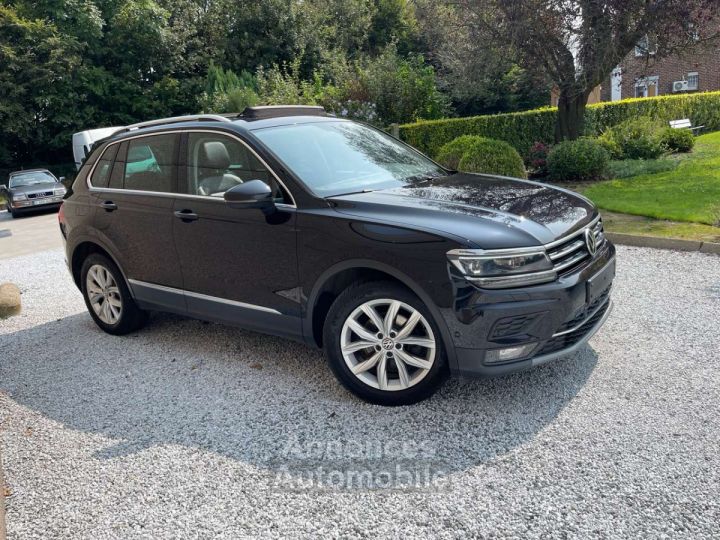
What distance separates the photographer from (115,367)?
A: 16.3 ft

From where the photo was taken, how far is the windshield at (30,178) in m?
19.3

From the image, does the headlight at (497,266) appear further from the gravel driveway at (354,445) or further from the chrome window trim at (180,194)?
the chrome window trim at (180,194)

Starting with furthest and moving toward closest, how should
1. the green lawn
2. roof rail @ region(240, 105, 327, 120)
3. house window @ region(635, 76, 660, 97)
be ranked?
1. house window @ region(635, 76, 660, 97)
2. the green lawn
3. roof rail @ region(240, 105, 327, 120)

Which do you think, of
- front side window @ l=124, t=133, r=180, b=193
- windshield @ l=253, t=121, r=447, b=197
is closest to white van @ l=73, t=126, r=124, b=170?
front side window @ l=124, t=133, r=180, b=193

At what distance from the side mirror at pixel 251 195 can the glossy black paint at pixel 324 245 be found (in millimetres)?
97

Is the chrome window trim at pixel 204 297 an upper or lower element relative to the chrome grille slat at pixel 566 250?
lower

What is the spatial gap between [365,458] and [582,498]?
111 centimetres

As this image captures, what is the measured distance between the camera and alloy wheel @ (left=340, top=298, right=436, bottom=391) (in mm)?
3662

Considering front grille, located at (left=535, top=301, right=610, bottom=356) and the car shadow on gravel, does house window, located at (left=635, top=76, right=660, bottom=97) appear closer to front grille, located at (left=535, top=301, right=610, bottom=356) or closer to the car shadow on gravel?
the car shadow on gravel

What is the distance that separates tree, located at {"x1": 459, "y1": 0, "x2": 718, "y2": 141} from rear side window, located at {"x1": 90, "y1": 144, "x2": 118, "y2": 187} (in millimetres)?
9066

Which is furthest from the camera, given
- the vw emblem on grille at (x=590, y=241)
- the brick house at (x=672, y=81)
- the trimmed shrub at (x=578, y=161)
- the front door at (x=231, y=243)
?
the brick house at (x=672, y=81)

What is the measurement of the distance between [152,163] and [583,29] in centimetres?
1000

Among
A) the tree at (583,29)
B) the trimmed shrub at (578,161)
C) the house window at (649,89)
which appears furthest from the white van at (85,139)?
the house window at (649,89)

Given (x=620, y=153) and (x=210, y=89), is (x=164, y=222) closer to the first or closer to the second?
(x=620, y=153)
